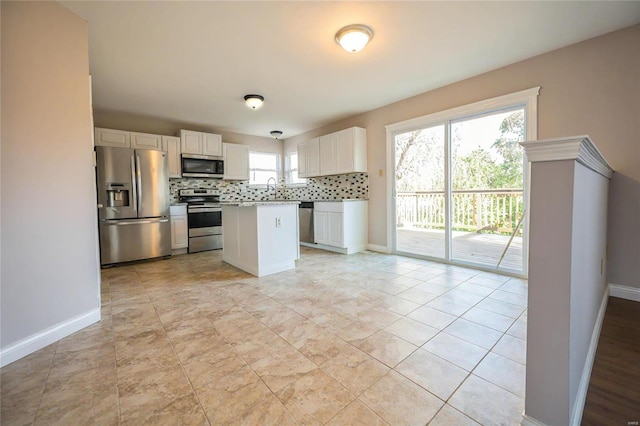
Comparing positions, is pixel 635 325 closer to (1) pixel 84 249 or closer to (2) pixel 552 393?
(2) pixel 552 393

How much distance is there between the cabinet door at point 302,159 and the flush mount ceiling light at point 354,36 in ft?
10.6

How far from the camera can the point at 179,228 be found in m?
4.74

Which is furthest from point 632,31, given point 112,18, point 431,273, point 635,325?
point 112,18

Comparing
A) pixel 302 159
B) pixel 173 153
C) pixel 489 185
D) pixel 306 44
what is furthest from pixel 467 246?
pixel 173 153

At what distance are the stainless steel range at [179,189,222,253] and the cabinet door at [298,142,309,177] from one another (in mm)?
1864

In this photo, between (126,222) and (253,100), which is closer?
(253,100)

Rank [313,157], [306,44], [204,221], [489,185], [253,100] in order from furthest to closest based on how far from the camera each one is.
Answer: [313,157], [204,221], [253,100], [489,185], [306,44]

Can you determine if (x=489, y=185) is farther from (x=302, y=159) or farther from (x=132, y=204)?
(x=132, y=204)

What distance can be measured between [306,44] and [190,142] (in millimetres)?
3375

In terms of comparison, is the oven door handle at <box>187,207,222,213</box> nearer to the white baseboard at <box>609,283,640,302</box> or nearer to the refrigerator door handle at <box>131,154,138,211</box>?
the refrigerator door handle at <box>131,154,138,211</box>

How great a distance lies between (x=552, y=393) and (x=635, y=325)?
172 centimetres

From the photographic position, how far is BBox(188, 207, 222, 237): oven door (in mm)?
4867

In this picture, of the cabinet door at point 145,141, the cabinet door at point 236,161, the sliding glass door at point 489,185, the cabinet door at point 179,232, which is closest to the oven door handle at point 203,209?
the cabinet door at point 179,232

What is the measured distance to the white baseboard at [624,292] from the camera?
243 cm
